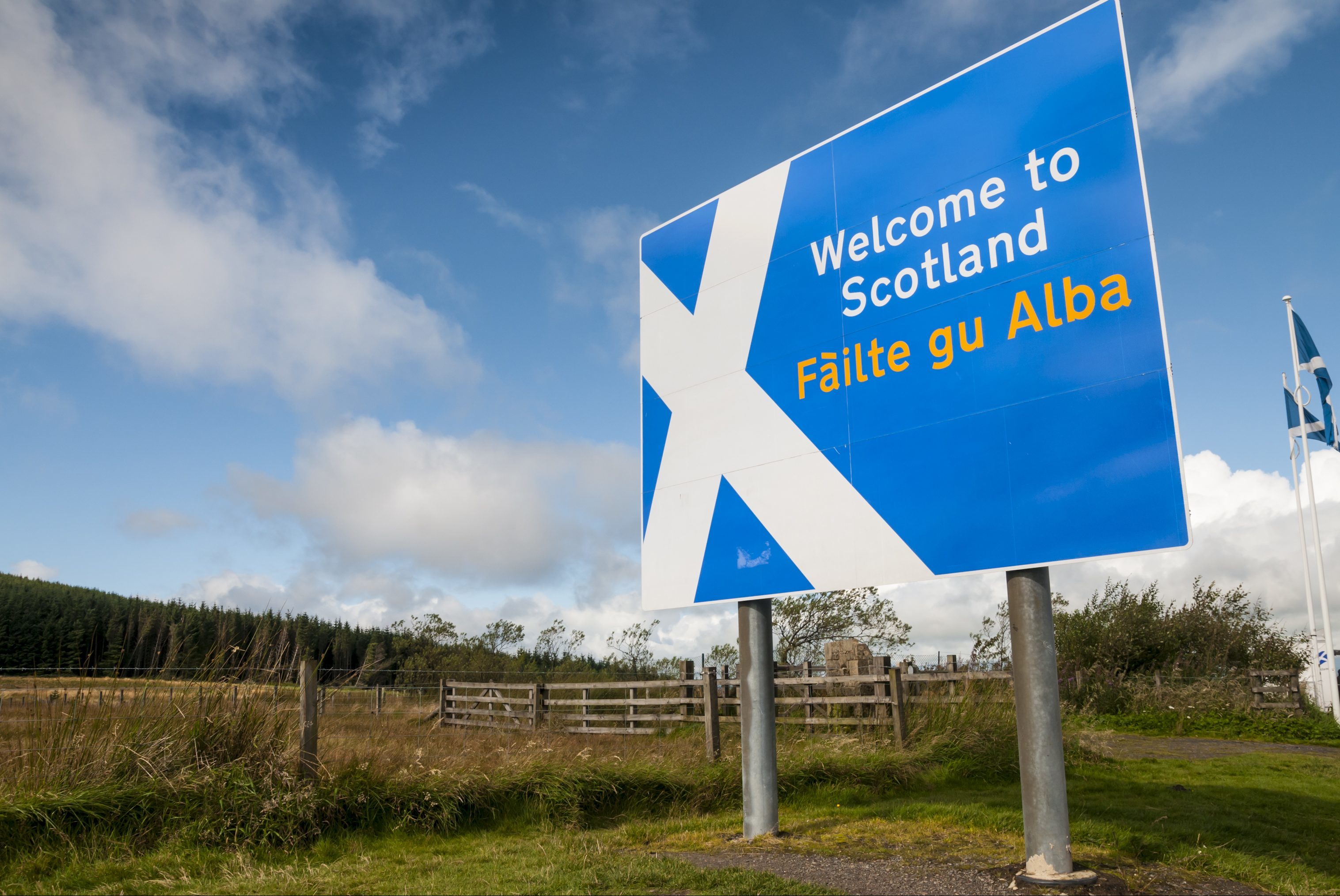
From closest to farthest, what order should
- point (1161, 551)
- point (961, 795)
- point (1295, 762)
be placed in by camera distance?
point (1161, 551) < point (961, 795) < point (1295, 762)

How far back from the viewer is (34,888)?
542 cm

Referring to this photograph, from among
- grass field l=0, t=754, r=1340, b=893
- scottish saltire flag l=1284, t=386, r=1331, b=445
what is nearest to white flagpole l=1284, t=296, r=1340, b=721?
scottish saltire flag l=1284, t=386, r=1331, b=445

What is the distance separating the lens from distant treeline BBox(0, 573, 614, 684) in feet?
25.5

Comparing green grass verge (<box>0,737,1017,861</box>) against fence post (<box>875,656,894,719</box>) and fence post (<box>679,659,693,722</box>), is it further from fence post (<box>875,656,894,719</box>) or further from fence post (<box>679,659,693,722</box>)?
fence post (<box>679,659,693,722</box>)

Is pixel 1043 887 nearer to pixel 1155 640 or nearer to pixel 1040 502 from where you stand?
pixel 1040 502

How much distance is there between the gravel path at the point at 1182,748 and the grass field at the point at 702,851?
336 cm

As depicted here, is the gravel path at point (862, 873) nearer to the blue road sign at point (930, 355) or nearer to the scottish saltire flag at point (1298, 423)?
the blue road sign at point (930, 355)

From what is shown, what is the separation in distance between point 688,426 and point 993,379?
2.98 metres

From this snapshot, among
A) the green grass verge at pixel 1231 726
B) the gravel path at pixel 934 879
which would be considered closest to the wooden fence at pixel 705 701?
the green grass verge at pixel 1231 726

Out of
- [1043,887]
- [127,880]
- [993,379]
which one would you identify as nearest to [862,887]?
[1043,887]

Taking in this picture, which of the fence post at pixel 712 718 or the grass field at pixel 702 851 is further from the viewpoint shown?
the fence post at pixel 712 718

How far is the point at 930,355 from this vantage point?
597 centimetres

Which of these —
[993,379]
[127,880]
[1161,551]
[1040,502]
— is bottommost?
[127,880]

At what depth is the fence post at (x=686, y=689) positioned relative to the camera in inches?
622
